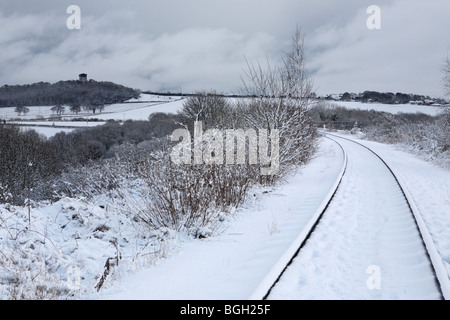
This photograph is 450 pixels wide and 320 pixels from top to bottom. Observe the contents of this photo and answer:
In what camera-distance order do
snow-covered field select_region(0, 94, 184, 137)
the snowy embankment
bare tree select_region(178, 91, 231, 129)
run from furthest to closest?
snow-covered field select_region(0, 94, 184, 137), bare tree select_region(178, 91, 231, 129), the snowy embankment

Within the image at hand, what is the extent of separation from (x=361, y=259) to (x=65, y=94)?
231 ft

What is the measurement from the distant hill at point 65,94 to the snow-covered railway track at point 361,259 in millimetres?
52960

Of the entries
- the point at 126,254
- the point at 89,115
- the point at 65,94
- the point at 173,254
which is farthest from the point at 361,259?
the point at 89,115

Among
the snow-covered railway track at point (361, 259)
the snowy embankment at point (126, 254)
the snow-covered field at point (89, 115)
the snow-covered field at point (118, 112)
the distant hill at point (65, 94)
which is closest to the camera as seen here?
the snow-covered railway track at point (361, 259)

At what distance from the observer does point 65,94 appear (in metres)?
63.0

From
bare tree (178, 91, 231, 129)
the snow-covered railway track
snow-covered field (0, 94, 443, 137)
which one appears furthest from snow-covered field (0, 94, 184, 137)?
the snow-covered railway track

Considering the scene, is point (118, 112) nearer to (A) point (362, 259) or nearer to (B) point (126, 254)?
(B) point (126, 254)

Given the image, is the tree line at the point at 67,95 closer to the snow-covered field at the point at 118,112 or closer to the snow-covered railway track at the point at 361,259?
the snow-covered field at the point at 118,112

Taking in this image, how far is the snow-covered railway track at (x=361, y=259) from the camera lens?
350 centimetres

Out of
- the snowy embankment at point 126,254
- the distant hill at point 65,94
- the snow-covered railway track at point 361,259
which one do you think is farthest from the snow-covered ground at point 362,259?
the distant hill at point 65,94

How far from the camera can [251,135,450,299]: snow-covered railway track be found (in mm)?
3502

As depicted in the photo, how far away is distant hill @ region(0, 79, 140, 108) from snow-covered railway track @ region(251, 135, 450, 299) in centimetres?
5296

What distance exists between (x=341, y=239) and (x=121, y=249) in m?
3.84

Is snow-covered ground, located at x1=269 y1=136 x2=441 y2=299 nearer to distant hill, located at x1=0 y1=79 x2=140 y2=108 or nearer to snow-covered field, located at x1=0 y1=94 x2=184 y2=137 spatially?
snow-covered field, located at x1=0 y1=94 x2=184 y2=137
